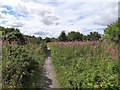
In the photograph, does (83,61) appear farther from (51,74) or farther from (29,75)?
(29,75)

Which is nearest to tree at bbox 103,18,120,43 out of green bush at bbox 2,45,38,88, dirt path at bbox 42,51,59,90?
dirt path at bbox 42,51,59,90

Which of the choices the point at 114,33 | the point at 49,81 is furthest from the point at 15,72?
the point at 114,33

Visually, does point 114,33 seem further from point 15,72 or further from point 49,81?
point 15,72

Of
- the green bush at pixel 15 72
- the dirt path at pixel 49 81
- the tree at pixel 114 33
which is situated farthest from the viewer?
the tree at pixel 114 33

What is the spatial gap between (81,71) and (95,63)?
0.60 m

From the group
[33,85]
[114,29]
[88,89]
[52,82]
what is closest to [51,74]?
[52,82]

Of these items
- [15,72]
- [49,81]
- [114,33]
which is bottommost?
[49,81]

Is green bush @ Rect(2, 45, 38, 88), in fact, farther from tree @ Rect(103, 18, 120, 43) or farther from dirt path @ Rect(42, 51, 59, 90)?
tree @ Rect(103, 18, 120, 43)

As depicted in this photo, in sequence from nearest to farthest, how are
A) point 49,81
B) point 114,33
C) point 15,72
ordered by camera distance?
point 15,72, point 49,81, point 114,33

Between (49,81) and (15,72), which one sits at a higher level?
(15,72)

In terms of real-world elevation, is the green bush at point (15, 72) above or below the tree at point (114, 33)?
below

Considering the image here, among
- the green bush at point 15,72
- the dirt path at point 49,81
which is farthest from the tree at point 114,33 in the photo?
the green bush at point 15,72

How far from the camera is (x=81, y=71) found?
30.6 feet

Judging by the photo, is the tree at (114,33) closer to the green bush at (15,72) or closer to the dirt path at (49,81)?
the dirt path at (49,81)
